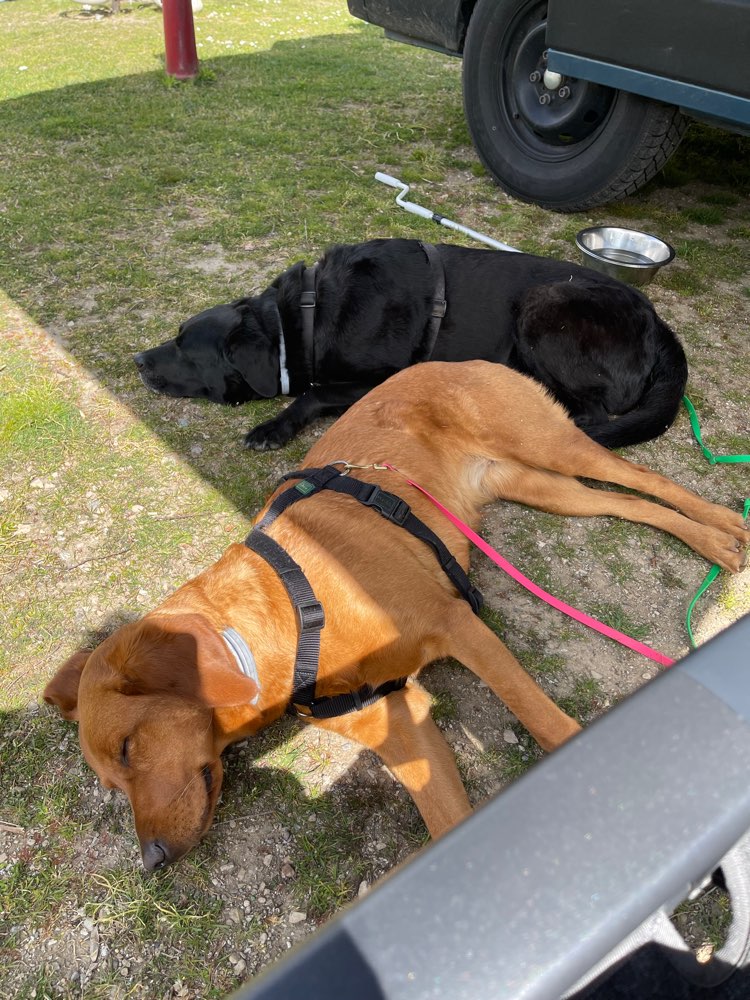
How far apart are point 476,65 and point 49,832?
6.00m

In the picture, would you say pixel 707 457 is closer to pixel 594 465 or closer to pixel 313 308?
pixel 594 465

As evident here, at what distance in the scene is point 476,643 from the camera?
8.21ft

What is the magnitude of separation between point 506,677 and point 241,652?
3.02 ft

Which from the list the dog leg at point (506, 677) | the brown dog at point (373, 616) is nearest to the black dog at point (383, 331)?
the brown dog at point (373, 616)

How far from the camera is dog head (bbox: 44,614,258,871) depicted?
2094mm

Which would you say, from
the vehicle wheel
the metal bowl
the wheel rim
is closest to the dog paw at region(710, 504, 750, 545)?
the metal bowl

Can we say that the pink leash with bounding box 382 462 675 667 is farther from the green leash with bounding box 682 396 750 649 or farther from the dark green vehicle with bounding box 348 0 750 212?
the dark green vehicle with bounding box 348 0 750 212

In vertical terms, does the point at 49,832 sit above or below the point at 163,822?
below

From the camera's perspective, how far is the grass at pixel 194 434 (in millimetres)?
2277

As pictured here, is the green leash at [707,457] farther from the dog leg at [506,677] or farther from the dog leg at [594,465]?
the dog leg at [506,677]

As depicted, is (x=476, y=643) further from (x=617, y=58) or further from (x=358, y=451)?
(x=617, y=58)

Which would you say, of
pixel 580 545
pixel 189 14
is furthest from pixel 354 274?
pixel 189 14

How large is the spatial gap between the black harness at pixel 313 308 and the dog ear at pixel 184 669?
92.8 inches

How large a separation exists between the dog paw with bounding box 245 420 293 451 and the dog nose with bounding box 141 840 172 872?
2.27 meters
